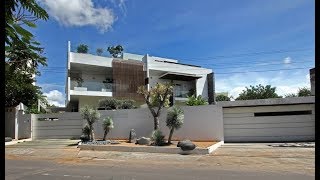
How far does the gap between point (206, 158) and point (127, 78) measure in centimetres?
2321

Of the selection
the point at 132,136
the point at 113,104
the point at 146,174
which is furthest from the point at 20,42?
the point at 113,104

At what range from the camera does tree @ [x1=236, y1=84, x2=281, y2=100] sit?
45588 mm

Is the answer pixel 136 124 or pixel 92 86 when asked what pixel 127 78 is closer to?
pixel 92 86

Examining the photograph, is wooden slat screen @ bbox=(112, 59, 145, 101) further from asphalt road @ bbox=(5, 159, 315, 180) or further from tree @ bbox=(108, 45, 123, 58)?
asphalt road @ bbox=(5, 159, 315, 180)

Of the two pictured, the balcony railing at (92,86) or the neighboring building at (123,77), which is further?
the neighboring building at (123,77)

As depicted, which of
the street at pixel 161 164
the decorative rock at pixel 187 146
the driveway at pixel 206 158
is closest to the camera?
the street at pixel 161 164

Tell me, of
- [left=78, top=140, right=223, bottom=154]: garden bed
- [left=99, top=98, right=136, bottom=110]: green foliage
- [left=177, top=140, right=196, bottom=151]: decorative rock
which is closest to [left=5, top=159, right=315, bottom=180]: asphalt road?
[left=177, top=140, right=196, bottom=151]: decorative rock

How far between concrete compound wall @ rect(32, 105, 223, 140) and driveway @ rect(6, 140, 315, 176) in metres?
2.95

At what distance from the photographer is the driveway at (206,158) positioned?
14625 mm

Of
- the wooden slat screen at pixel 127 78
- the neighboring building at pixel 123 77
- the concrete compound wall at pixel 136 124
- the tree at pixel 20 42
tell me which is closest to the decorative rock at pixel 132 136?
the concrete compound wall at pixel 136 124

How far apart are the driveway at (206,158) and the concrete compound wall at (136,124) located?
9.69ft

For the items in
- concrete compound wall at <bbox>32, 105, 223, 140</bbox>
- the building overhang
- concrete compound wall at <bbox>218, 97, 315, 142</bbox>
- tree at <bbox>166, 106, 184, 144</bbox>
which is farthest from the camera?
the building overhang

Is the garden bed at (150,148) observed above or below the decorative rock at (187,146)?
below

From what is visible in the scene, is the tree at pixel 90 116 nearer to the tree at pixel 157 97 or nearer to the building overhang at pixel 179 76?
the tree at pixel 157 97
